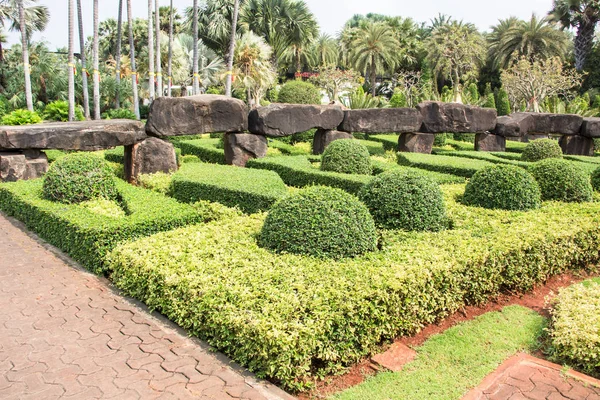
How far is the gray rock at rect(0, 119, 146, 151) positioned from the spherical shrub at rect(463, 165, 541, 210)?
7.64 metres

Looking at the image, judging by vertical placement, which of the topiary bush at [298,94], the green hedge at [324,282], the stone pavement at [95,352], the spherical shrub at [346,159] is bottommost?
the stone pavement at [95,352]

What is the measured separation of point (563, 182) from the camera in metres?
8.70

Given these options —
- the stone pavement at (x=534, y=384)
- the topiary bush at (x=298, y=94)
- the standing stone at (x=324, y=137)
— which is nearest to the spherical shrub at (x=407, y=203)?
the stone pavement at (x=534, y=384)

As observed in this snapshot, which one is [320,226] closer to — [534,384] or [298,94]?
[534,384]

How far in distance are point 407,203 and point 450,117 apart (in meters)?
10.8

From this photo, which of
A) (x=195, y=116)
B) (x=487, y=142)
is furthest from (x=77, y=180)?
(x=487, y=142)

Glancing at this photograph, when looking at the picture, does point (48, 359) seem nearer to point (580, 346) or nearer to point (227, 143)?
point (580, 346)

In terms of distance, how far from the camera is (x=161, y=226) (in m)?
7.14

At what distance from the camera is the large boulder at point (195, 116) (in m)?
11.4

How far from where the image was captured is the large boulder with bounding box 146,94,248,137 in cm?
1141

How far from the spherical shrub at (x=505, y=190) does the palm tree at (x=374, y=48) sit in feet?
117

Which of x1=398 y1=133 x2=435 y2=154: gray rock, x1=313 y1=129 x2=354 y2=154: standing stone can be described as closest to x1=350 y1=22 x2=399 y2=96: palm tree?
x1=398 y1=133 x2=435 y2=154: gray rock

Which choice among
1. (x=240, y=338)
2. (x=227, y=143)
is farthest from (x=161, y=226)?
(x=227, y=143)

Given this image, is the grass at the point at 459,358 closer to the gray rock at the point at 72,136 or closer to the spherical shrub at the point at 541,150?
the gray rock at the point at 72,136
